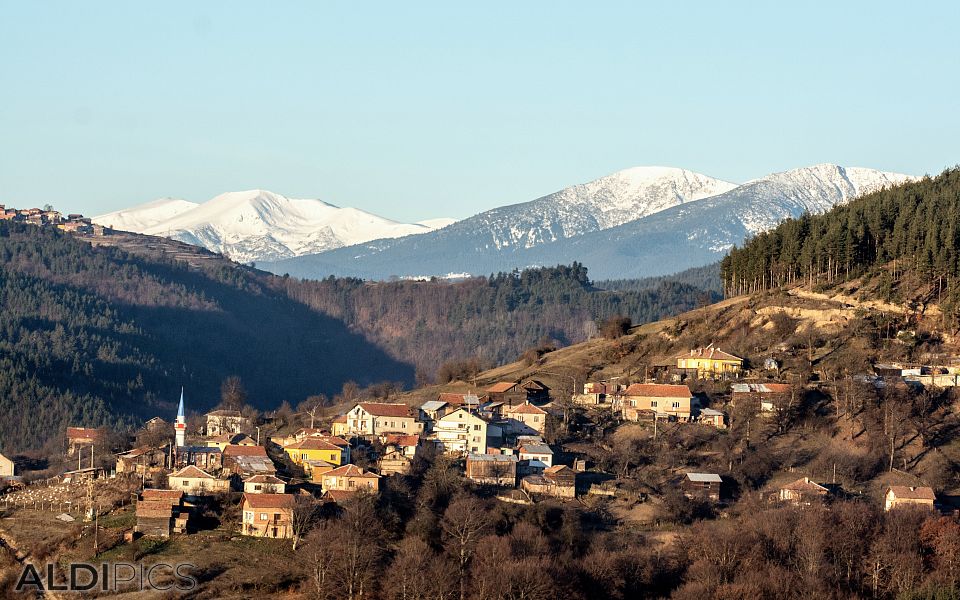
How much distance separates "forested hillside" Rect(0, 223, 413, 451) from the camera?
125125 mm

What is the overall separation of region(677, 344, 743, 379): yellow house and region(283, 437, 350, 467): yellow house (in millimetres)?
21144

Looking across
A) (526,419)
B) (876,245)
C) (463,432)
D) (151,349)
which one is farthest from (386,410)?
(151,349)

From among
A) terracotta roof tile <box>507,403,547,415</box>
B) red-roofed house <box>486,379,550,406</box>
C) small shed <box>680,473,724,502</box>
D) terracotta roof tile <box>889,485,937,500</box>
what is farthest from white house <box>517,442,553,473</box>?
terracotta roof tile <box>889,485,937,500</box>

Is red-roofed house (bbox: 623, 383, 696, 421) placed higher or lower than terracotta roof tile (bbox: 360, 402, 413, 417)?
higher

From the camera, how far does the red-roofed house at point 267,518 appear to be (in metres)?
66.9

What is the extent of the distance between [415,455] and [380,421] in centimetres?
663

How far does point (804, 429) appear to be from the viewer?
261 ft

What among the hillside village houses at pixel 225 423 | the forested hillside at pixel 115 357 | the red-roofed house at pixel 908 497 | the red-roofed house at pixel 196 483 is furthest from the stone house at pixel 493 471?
the forested hillside at pixel 115 357

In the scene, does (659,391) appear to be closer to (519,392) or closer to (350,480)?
(519,392)

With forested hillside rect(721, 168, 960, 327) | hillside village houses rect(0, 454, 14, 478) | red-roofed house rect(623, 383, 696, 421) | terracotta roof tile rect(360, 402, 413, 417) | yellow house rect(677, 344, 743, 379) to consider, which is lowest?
hillside village houses rect(0, 454, 14, 478)

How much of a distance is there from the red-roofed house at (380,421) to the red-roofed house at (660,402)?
34.1 feet

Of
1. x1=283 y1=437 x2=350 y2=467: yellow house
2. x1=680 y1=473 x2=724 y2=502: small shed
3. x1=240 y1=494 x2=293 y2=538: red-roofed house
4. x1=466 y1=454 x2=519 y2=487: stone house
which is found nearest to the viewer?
x1=240 y1=494 x2=293 y2=538: red-roofed house

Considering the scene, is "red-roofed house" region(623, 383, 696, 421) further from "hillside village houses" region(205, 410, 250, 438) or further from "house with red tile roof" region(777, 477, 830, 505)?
"hillside village houses" region(205, 410, 250, 438)

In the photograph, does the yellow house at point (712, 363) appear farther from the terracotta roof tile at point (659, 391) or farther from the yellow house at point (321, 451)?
the yellow house at point (321, 451)
